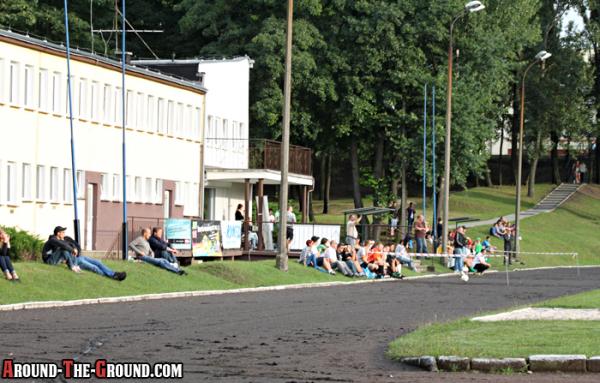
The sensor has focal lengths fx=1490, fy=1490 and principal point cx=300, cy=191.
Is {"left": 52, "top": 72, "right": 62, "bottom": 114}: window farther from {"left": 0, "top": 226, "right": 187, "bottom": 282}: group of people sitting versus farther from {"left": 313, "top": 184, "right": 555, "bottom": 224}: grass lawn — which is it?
{"left": 313, "top": 184, "right": 555, "bottom": 224}: grass lawn

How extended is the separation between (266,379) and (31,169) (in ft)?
112

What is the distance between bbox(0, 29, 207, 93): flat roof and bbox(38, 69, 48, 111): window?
765 mm

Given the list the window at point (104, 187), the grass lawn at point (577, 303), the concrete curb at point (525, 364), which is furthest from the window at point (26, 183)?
the concrete curb at point (525, 364)

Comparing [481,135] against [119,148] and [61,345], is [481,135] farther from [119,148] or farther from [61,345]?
[61,345]

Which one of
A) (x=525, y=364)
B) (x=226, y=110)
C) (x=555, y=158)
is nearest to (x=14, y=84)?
(x=226, y=110)

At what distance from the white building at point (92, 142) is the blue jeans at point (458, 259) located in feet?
37.1

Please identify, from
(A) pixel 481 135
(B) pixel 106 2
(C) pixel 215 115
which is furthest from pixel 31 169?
(A) pixel 481 135

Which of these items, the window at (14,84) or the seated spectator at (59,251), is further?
the window at (14,84)

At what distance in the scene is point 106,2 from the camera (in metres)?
74.4

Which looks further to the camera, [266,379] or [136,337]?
[136,337]

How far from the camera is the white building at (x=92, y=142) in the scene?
4822 cm

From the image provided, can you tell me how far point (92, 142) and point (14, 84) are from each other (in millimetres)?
6042

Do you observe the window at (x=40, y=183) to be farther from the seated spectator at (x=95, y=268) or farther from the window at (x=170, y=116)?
the seated spectator at (x=95, y=268)

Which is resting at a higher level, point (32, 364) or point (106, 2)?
point (106, 2)
